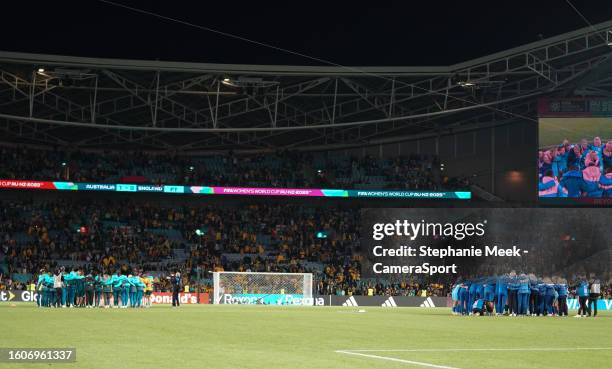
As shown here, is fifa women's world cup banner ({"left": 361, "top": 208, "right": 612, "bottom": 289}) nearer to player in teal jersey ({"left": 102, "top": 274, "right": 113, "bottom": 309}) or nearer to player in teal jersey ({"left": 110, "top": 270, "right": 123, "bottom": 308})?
player in teal jersey ({"left": 110, "top": 270, "right": 123, "bottom": 308})

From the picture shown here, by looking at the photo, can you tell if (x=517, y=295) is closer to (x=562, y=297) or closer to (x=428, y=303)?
(x=562, y=297)

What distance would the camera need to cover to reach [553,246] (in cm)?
6006

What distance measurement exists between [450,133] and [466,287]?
1502 inches

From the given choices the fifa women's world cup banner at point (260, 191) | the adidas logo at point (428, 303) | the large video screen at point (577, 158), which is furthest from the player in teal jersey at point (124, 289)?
the large video screen at point (577, 158)

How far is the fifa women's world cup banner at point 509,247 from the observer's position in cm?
5891

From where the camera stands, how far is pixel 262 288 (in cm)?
5509

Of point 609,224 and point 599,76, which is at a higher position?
point 599,76

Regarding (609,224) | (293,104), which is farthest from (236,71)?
(609,224)

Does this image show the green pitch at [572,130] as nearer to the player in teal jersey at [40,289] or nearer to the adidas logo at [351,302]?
the adidas logo at [351,302]

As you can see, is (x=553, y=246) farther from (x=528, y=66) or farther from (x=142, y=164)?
(x=142, y=164)

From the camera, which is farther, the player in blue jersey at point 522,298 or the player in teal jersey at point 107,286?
the player in teal jersey at point 107,286

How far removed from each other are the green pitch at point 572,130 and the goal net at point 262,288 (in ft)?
52.9

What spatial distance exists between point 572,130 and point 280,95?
Answer: 18.6 m

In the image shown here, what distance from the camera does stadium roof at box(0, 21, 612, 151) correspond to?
54.1m
